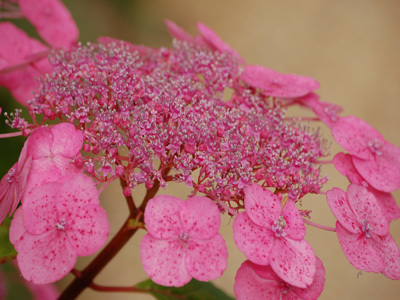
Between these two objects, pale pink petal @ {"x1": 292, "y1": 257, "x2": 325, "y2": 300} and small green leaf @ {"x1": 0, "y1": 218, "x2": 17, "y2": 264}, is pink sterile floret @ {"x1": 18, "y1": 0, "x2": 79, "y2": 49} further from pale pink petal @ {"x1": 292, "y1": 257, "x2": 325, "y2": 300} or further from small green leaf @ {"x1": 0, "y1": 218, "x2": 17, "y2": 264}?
pale pink petal @ {"x1": 292, "y1": 257, "x2": 325, "y2": 300}

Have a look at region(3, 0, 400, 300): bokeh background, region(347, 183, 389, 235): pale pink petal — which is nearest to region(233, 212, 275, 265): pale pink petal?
region(347, 183, 389, 235): pale pink petal

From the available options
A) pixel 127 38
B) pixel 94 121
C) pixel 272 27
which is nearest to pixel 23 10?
pixel 94 121

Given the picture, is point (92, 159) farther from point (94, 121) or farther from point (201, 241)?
point (201, 241)

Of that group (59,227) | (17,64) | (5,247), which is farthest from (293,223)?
(17,64)

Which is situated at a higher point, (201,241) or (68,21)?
(68,21)

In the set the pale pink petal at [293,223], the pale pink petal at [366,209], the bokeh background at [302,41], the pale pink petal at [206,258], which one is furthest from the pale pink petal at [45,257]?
the bokeh background at [302,41]

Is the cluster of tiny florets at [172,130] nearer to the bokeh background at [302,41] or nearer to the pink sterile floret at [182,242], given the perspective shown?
the pink sterile floret at [182,242]
